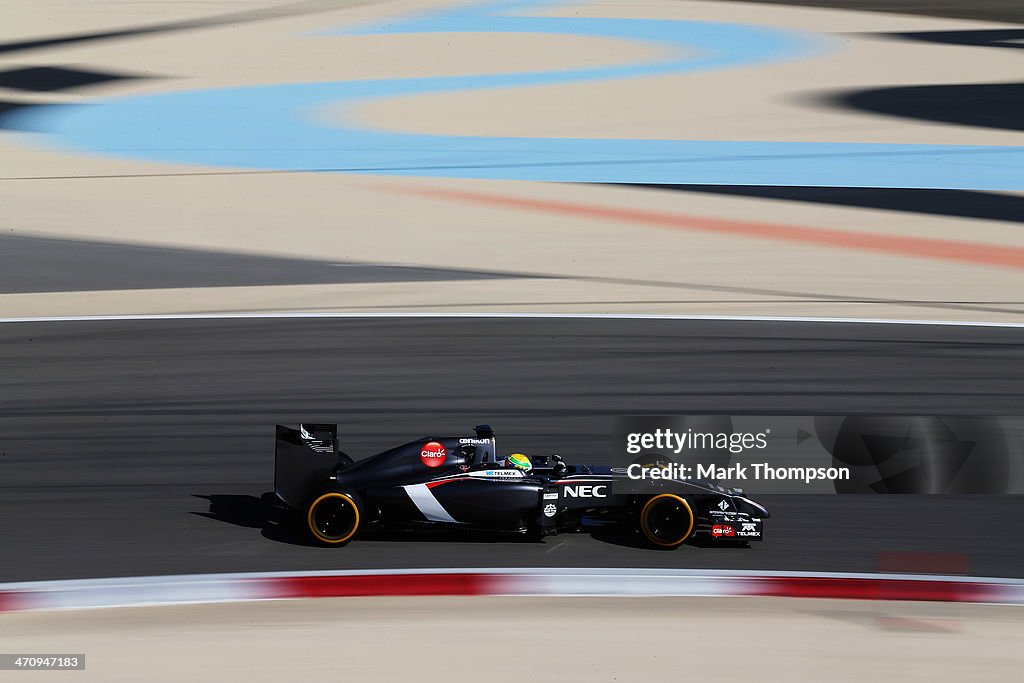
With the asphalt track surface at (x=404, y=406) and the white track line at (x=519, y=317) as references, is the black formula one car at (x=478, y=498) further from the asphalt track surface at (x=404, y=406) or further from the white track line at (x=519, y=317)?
the white track line at (x=519, y=317)

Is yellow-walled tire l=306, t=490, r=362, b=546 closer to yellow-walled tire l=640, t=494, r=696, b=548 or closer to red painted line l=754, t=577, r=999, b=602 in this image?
yellow-walled tire l=640, t=494, r=696, b=548

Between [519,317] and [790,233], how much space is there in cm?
441

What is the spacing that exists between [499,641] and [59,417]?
5.12 metres

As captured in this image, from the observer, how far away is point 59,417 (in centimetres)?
966

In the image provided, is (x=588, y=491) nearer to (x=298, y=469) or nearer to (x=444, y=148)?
(x=298, y=469)

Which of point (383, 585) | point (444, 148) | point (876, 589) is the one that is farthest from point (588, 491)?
point (444, 148)

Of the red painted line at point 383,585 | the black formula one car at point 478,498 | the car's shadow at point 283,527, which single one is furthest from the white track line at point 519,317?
the red painted line at point 383,585

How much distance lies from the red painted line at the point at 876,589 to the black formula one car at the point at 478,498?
58cm

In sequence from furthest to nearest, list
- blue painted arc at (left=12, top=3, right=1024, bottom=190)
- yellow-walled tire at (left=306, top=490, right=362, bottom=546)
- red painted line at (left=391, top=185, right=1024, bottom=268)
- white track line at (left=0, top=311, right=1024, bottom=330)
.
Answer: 1. blue painted arc at (left=12, top=3, right=1024, bottom=190)
2. red painted line at (left=391, top=185, right=1024, bottom=268)
3. white track line at (left=0, top=311, right=1024, bottom=330)
4. yellow-walled tire at (left=306, top=490, right=362, bottom=546)

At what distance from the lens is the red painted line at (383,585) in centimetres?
672

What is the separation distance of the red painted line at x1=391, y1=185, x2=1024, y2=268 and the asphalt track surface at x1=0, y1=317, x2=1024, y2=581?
2558 mm

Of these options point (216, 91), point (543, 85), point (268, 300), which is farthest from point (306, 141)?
point (268, 300)

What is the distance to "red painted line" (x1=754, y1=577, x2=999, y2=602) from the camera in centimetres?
680

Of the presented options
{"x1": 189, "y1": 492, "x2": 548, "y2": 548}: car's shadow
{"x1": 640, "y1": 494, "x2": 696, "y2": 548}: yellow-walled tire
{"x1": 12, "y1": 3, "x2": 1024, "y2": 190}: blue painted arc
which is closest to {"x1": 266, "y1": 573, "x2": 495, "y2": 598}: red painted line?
{"x1": 189, "y1": 492, "x2": 548, "y2": 548}: car's shadow
